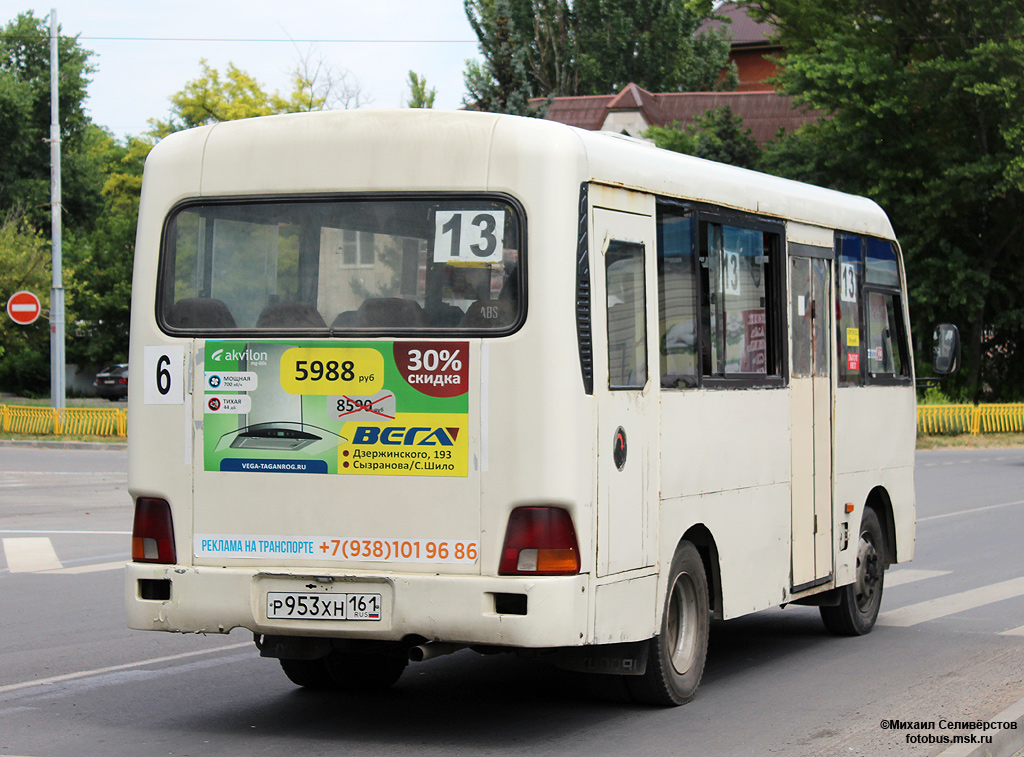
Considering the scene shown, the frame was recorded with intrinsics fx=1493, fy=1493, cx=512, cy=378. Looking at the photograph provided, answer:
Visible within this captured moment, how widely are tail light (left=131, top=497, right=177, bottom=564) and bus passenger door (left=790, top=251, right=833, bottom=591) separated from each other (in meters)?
3.98

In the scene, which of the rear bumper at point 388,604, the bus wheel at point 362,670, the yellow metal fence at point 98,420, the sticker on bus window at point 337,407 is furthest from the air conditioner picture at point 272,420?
the yellow metal fence at point 98,420

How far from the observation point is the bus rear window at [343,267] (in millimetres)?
6734

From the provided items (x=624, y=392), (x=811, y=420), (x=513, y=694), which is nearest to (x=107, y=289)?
(x=811, y=420)

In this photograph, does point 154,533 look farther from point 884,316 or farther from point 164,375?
point 884,316

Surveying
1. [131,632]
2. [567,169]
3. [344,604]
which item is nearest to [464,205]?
[567,169]

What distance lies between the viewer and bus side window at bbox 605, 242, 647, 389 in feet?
23.0

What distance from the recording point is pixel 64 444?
3334 centimetres

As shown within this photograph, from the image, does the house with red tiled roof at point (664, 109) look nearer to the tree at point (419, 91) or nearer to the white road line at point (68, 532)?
the tree at point (419, 91)

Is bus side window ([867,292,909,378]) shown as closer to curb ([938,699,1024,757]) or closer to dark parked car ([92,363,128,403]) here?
curb ([938,699,1024,757])

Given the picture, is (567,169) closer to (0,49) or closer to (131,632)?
(131,632)

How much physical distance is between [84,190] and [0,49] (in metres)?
8.54

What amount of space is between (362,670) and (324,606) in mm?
1535

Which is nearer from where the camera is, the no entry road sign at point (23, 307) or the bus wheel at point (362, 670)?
the bus wheel at point (362, 670)

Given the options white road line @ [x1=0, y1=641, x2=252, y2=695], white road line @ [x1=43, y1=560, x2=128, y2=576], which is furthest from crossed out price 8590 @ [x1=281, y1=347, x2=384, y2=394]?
white road line @ [x1=43, y1=560, x2=128, y2=576]
